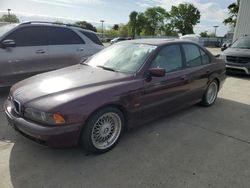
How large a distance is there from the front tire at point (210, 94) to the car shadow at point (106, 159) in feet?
3.25

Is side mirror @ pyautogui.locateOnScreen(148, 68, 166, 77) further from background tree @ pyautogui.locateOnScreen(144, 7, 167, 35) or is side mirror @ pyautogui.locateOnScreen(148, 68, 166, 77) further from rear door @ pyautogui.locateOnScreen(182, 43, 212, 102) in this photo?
background tree @ pyautogui.locateOnScreen(144, 7, 167, 35)

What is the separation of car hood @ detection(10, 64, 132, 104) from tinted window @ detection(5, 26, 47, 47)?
7.29 feet

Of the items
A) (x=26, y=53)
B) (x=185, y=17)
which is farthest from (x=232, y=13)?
(x=26, y=53)

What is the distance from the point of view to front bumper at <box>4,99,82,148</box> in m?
2.71

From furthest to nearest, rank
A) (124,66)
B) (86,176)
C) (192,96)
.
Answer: (192,96) < (124,66) < (86,176)

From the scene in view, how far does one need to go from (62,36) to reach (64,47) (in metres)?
0.31

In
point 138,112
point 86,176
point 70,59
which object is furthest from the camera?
point 70,59

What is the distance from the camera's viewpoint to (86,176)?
275 cm

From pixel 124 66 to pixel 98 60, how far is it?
2.13ft

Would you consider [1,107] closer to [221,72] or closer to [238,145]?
[238,145]

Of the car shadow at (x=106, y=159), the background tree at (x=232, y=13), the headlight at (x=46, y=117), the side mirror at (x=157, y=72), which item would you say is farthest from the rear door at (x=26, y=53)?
the background tree at (x=232, y=13)

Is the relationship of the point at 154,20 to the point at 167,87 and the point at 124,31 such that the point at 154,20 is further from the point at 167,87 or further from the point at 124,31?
the point at 167,87

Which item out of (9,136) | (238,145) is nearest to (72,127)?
(9,136)

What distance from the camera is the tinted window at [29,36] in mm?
5444
